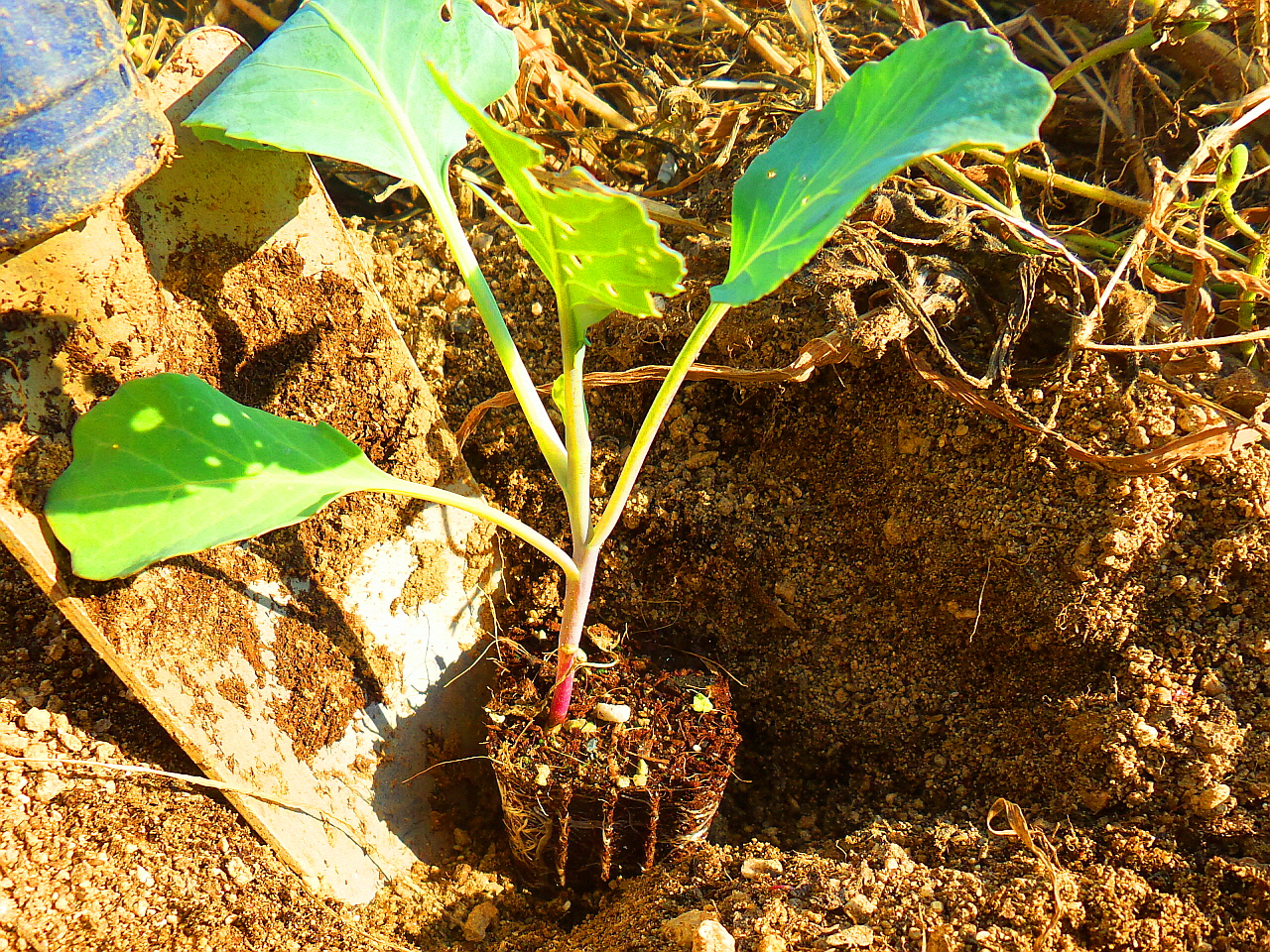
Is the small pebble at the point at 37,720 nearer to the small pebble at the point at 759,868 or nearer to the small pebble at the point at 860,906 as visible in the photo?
the small pebble at the point at 759,868

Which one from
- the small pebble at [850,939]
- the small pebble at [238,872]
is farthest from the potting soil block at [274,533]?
the small pebble at [850,939]

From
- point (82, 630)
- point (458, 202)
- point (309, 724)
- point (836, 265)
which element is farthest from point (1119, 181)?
point (82, 630)

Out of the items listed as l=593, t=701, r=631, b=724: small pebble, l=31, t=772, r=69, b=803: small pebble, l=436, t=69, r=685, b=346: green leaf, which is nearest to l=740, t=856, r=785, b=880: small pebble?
l=593, t=701, r=631, b=724: small pebble

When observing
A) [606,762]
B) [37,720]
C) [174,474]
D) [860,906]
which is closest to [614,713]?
[606,762]

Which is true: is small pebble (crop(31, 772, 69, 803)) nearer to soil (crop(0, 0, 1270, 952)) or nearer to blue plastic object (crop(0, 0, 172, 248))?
soil (crop(0, 0, 1270, 952))

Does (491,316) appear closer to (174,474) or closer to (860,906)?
(174,474)

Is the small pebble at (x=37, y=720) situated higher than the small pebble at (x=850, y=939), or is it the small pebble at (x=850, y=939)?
the small pebble at (x=37, y=720)
